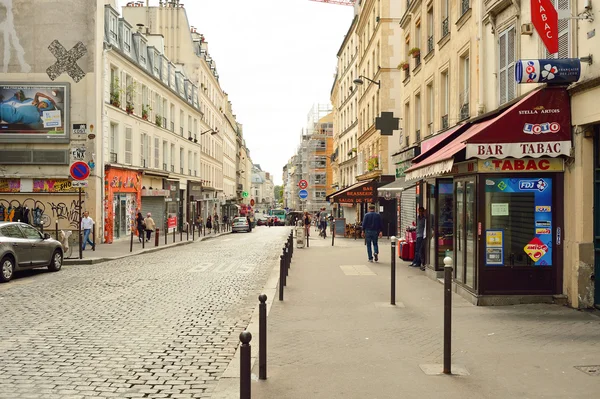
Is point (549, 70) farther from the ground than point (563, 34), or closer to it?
closer to it

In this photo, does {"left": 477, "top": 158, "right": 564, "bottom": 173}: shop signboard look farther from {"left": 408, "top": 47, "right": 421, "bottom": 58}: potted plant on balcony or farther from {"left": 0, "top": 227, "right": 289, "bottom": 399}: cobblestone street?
{"left": 408, "top": 47, "right": 421, "bottom": 58}: potted plant on balcony

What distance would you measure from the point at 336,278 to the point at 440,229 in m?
2.68

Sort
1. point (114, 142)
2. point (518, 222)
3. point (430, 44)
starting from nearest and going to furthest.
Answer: point (518, 222)
point (430, 44)
point (114, 142)

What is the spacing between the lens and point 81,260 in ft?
60.1

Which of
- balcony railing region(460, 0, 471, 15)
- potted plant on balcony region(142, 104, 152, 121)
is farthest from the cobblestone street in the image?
potted plant on balcony region(142, 104, 152, 121)

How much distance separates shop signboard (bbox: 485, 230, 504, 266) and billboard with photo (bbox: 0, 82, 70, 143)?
72.1 feet

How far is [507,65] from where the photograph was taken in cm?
1095

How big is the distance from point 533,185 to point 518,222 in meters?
0.63

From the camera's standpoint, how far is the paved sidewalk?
17.5ft

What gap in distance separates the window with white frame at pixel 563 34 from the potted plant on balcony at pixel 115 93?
2353 centimetres

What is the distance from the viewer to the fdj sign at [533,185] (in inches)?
359

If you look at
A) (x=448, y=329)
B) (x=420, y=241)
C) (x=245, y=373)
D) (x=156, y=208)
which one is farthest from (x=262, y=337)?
(x=156, y=208)

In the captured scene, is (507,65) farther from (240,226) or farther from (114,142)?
(240,226)

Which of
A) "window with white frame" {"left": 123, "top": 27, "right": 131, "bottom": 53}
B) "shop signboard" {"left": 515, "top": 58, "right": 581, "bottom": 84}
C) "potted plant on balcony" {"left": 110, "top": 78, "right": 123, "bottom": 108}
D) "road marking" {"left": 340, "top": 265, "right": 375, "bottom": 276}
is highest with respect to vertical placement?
"window with white frame" {"left": 123, "top": 27, "right": 131, "bottom": 53}
